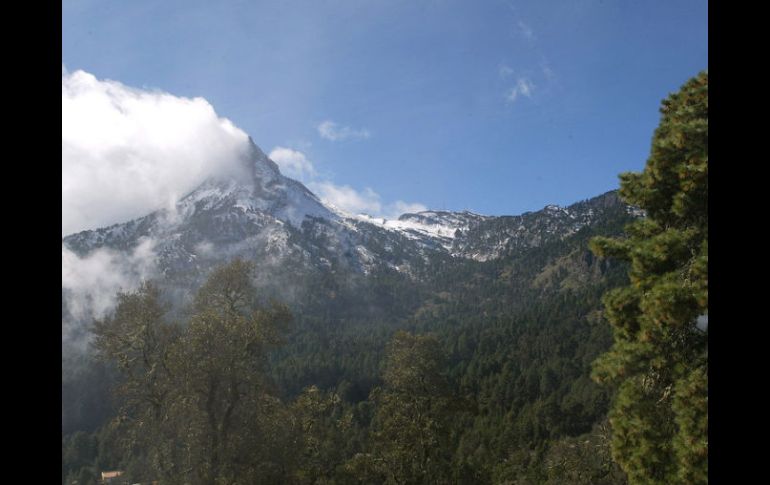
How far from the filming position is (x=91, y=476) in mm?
87938

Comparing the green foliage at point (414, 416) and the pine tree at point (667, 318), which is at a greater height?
the pine tree at point (667, 318)

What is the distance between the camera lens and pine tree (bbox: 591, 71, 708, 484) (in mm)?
9516

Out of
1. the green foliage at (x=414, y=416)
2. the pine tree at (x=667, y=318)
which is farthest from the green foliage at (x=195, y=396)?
the pine tree at (x=667, y=318)

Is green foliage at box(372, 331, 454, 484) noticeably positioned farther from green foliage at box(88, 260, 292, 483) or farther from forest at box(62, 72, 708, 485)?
green foliage at box(88, 260, 292, 483)

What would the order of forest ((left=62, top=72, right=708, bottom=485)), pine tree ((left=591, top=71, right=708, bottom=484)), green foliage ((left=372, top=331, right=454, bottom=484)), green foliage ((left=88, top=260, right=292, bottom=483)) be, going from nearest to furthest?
1. pine tree ((left=591, top=71, right=708, bottom=484))
2. forest ((left=62, top=72, right=708, bottom=485))
3. green foliage ((left=88, top=260, right=292, bottom=483))
4. green foliage ((left=372, top=331, right=454, bottom=484))

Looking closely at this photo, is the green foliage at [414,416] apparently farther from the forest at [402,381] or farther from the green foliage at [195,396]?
the green foliage at [195,396]

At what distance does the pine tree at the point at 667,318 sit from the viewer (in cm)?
952

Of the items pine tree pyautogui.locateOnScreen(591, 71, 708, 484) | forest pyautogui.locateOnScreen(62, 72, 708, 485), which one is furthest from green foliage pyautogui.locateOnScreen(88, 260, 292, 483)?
pine tree pyautogui.locateOnScreen(591, 71, 708, 484)

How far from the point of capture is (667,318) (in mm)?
9727
